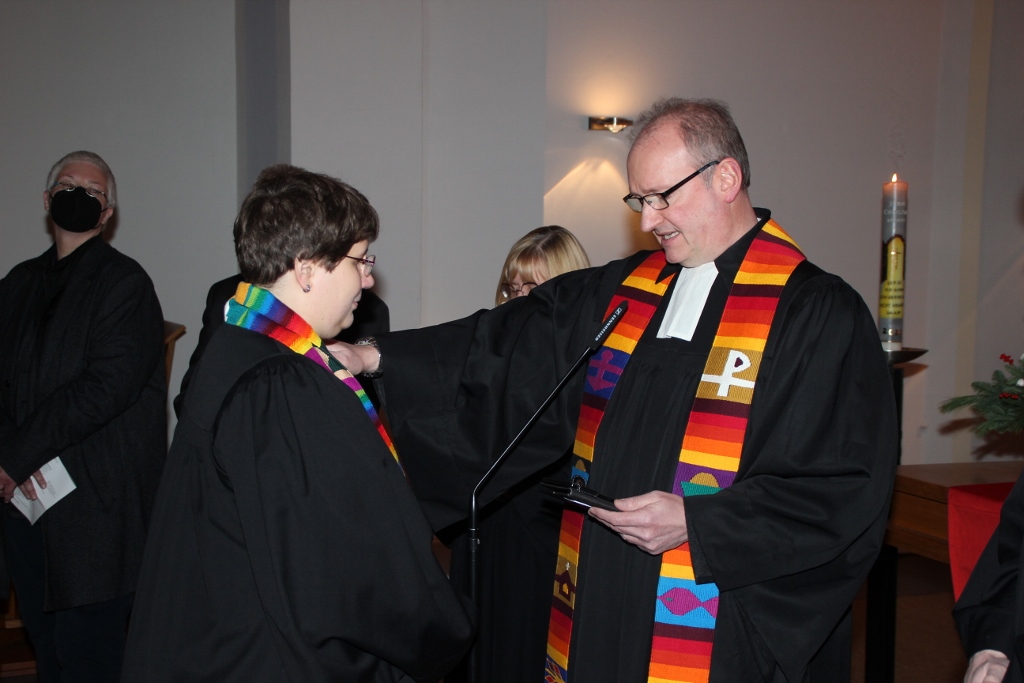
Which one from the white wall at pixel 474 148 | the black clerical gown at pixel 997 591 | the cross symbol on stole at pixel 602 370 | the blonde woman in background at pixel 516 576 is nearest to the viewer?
the black clerical gown at pixel 997 591

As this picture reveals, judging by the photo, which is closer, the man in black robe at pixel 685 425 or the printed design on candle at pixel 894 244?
the man in black robe at pixel 685 425

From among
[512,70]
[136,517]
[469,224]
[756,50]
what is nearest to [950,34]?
[756,50]

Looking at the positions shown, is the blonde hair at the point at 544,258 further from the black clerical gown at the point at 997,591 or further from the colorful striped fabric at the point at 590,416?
the black clerical gown at the point at 997,591

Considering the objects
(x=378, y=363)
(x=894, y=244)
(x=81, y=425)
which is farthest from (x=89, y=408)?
(x=894, y=244)

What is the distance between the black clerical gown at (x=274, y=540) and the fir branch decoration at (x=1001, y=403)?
2.15 meters

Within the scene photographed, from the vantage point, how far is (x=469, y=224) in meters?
4.84

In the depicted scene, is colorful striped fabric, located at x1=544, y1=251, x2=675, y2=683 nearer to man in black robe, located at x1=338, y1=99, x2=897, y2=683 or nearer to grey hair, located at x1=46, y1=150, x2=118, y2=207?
man in black robe, located at x1=338, y1=99, x2=897, y2=683

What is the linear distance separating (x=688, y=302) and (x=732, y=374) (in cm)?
29

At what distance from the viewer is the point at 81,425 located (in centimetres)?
302

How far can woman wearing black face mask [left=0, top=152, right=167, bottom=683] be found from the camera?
300cm

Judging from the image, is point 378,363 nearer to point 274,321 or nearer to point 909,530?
point 274,321

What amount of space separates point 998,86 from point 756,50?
1799 millimetres

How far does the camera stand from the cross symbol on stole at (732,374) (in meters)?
2.18

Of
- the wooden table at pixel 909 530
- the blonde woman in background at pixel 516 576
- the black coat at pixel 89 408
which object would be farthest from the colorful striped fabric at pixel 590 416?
the black coat at pixel 89 408
